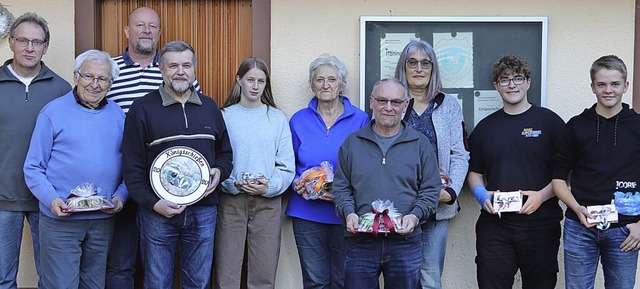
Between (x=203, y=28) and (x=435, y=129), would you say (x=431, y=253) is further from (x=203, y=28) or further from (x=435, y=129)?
(x=203, y=28)

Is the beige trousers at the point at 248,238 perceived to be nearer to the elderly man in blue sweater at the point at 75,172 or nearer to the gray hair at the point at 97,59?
the elderly man in blue sweater at the point at 75,172

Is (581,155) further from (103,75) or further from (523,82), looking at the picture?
(103,75)

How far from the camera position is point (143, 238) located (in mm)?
4609

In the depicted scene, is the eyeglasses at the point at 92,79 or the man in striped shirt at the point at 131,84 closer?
the eyeglasses at the point at 92,79

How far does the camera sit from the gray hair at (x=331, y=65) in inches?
200

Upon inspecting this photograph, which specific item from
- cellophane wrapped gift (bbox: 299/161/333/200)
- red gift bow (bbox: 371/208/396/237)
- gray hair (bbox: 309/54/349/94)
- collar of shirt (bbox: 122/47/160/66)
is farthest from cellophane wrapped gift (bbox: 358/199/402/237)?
collar of shirt (bbox: 122/47/160/66)

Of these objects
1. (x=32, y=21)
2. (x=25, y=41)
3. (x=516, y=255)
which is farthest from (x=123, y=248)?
(x=516, y=255)

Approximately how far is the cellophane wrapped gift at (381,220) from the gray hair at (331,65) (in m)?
1.10

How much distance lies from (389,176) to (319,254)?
0.91 m

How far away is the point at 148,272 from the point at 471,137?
2292mm

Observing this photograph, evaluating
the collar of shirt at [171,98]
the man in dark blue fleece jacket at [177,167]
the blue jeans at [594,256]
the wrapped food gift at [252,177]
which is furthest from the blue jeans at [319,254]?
the blue jeans at [594,256]

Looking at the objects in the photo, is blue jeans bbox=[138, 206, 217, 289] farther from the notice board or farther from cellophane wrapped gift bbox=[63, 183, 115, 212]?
the notice board

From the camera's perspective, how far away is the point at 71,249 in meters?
4.55

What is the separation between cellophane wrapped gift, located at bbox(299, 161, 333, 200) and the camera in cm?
477
